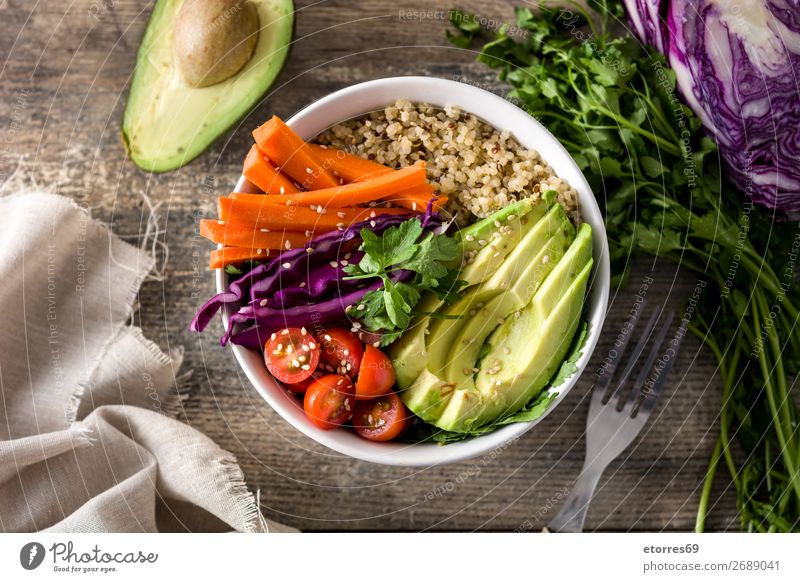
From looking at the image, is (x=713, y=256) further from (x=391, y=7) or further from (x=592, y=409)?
(x=391, y=7)

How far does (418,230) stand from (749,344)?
25.6 inches

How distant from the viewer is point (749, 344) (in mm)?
1188

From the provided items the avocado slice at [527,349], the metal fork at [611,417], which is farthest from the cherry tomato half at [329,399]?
the metal fork at [611,417]

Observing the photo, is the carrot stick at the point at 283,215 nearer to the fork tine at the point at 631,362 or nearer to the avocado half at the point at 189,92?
the avocado half at the point at 189,92

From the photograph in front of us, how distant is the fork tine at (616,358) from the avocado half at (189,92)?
763mm

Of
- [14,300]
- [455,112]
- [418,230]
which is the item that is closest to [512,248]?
[418,230]

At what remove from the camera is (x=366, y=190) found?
3.43 feet

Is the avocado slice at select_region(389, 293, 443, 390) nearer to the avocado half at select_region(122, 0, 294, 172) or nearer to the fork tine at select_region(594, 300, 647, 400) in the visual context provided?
the fork tine at select_region(594, 300, 647, 400)

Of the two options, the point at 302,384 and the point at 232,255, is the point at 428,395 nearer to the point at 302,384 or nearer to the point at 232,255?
the point at 302,384

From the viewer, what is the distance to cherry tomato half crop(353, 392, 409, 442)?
3.41ft

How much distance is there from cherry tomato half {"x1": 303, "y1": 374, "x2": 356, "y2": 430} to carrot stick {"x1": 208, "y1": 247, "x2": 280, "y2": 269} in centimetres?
22

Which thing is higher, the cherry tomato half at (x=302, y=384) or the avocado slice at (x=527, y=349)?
the avocado slice at (x=527, y=349)

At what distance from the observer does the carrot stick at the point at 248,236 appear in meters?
1.02

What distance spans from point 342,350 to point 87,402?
51cm
